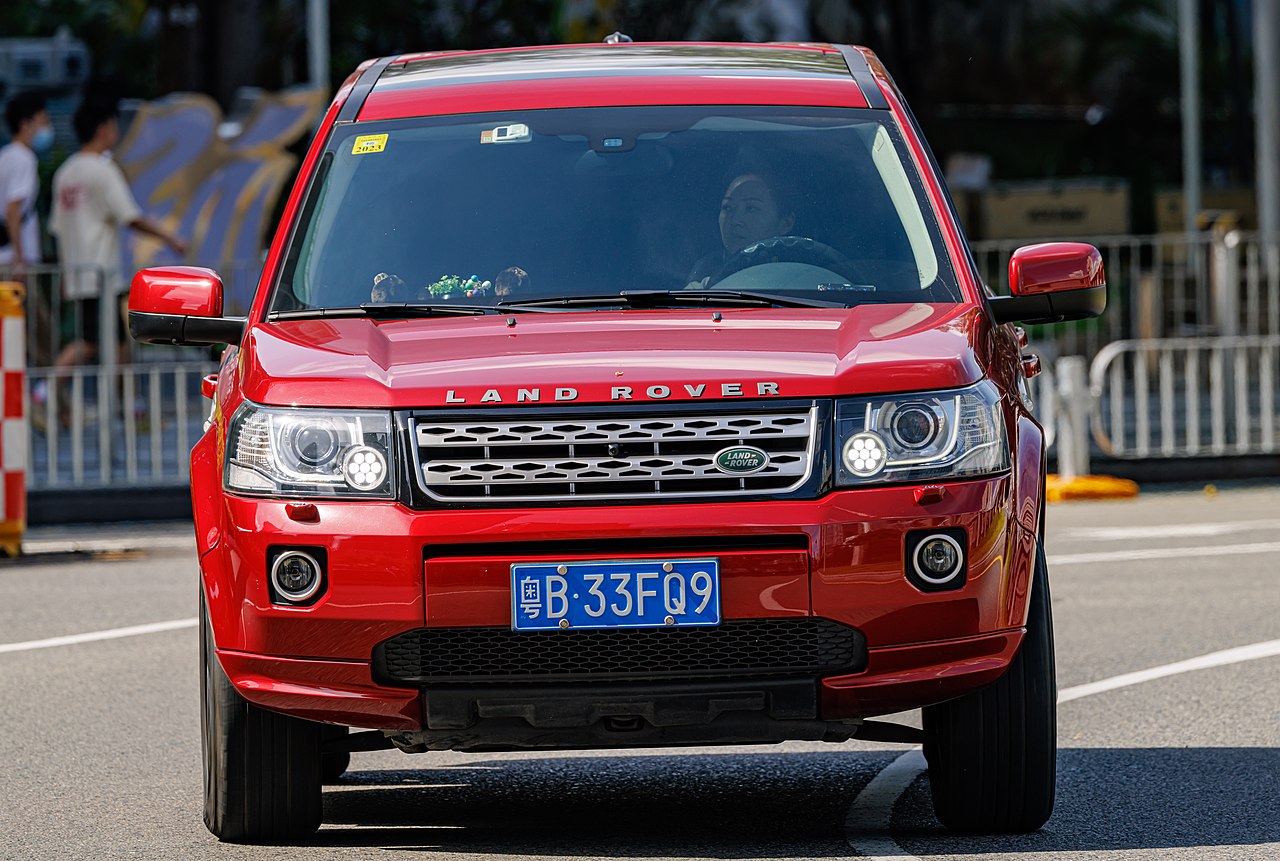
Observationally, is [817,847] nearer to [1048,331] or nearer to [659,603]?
[659,603]

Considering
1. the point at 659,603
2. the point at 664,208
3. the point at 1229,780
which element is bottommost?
the point at 1229,780

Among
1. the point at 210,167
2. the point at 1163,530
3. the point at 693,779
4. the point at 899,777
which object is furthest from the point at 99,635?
the point at 210,167

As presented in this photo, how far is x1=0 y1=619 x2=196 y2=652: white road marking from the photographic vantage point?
9.48 metres

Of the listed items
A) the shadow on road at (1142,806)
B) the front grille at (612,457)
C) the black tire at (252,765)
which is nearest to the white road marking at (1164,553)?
the shadow on road at (1142,806)

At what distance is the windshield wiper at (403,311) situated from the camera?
5883 millimetres

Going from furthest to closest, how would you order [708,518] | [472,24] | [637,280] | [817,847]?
[472,24] → [637,280] → [817,847] → [708,518]


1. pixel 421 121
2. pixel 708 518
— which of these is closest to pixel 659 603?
pixel 708 518

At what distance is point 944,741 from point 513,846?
3.44 ft

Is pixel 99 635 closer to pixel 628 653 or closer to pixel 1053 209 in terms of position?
pixel 628 653

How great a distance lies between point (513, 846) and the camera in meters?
5.77

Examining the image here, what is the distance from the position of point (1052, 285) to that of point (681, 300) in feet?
3.09

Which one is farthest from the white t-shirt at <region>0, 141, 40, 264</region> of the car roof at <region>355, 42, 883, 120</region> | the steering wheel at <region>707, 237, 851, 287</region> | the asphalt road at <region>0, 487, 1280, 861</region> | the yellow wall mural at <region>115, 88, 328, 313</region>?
the steering wheel at <region>707, 237, 851, 287</region>

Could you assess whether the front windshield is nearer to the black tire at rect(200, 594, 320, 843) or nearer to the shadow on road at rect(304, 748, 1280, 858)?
the black tire at rect(200, 594, 320, 843)

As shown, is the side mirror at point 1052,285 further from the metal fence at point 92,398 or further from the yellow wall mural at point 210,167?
the yellow wall mural at point 210,167
